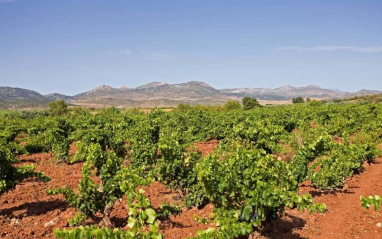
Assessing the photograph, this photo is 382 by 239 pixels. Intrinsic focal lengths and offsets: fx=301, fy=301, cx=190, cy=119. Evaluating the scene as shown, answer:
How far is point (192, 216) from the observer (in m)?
10.6

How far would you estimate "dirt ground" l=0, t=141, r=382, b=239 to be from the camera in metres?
9.11

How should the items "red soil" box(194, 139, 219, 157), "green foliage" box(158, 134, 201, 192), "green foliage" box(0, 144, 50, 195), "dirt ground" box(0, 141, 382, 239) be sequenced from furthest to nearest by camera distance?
"red soil" box(194, 139, 219, 157), "green foliage" box(158, 134, 201, 192), "green foliage" box(0, 144, 50, 195), "dirt ground" box(0, 141, 382, 239)

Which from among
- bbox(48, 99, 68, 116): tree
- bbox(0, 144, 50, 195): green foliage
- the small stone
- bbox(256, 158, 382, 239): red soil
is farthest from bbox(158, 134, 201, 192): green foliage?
bbox(48, 99, 68, 116): tree

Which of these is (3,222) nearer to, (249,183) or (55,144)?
(249,183)

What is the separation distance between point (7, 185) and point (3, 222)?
1250 millimetres

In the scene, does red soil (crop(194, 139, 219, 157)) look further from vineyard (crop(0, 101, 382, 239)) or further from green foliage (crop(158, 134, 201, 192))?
green foliage (crop(158, 134, 201, 192))

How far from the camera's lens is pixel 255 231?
848 cm

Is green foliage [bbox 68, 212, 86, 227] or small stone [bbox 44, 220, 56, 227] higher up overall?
green foliage [bbox 68, 212, 86, 227]

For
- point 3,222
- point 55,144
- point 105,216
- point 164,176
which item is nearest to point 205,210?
point 164,176

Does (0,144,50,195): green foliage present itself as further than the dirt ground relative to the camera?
Yes

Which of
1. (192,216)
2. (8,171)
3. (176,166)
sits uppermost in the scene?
(8,171)

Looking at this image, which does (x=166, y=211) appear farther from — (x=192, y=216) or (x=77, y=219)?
(x=77, y=219)

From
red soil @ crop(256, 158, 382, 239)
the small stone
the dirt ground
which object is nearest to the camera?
red soil @ crop(256, 158, 382, 239)

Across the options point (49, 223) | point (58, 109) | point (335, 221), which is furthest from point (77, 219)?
point (58, 109)
